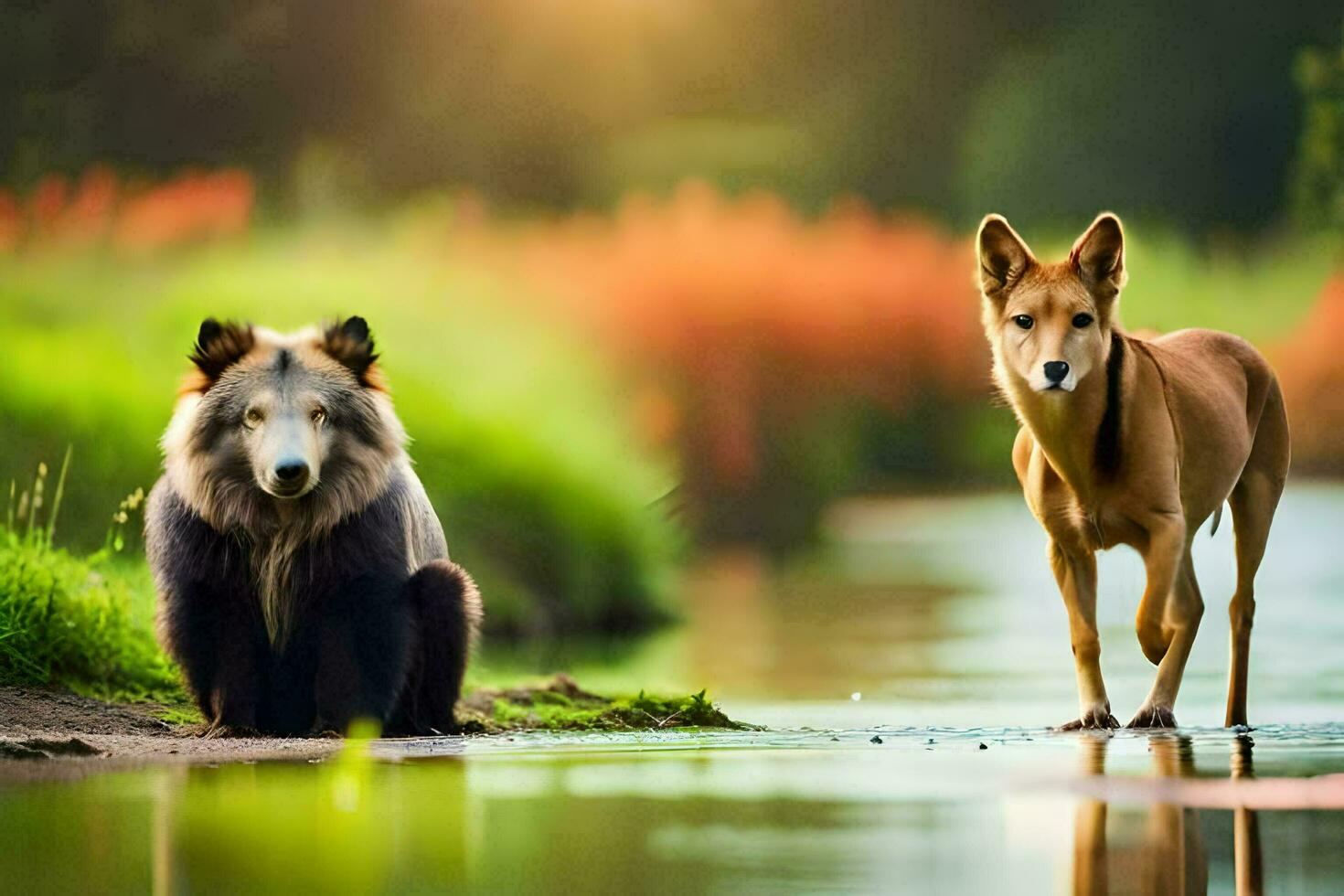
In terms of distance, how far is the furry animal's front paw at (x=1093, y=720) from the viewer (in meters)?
6.64

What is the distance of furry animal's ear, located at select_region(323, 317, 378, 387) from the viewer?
6.87 meters

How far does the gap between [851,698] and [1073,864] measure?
4521 mm

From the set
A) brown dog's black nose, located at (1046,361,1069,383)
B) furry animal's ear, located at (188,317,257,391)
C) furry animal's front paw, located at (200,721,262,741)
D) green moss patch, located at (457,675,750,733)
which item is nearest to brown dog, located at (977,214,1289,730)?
brown dog's black nose, located at (1046,361,1069,383)

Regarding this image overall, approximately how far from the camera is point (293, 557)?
6.65 m

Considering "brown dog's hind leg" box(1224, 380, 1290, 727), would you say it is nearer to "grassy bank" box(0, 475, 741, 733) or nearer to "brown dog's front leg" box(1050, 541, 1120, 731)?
"brown dog's front leg" box(1050, 541, 1120, 731)

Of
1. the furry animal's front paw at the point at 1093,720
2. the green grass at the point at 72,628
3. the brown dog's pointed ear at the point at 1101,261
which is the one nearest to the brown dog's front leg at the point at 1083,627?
the furry animal's front paw at the point at 1093,720

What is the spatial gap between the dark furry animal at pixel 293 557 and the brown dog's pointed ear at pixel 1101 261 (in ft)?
7.60

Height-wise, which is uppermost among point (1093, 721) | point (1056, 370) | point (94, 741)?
point (1056, 370)

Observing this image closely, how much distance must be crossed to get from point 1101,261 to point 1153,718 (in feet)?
4.95

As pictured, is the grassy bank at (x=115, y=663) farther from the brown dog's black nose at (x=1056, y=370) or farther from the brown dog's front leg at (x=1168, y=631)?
the brown dog's black nose at (x=1056, y=370)

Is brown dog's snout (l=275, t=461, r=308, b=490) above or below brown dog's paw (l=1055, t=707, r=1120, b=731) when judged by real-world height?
above

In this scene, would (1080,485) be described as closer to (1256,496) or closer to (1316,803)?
(1256,496)

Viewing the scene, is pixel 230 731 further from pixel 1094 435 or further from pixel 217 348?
pixel 1094 435

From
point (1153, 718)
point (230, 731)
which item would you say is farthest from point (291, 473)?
point (1153, 718)
